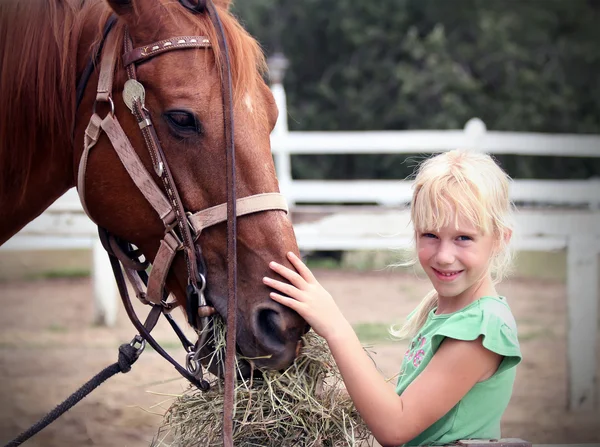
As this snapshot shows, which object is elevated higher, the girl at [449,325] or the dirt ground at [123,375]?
the girl at [449,325]

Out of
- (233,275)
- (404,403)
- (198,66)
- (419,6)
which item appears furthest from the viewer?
(419,6)

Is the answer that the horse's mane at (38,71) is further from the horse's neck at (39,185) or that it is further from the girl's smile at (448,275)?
the girl's smile at (448,275)

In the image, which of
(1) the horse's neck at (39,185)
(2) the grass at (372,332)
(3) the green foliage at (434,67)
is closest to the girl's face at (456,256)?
(1) the horse's neck at (39,185)

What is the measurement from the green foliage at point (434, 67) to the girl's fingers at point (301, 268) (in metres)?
15.9

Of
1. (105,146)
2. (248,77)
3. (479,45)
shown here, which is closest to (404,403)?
(248,77)

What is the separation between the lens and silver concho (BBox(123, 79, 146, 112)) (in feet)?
6.29

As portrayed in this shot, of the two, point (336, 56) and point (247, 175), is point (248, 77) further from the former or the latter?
point (336, 56)

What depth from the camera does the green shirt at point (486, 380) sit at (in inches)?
62.3

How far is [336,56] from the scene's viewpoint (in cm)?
2067

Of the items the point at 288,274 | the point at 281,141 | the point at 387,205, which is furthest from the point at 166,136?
the point at 387,205

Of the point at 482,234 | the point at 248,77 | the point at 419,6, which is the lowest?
the point at 482,234

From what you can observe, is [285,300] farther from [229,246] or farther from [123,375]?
[123,375]

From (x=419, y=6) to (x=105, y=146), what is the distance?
19675mm

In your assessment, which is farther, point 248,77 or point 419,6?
point 419,6
